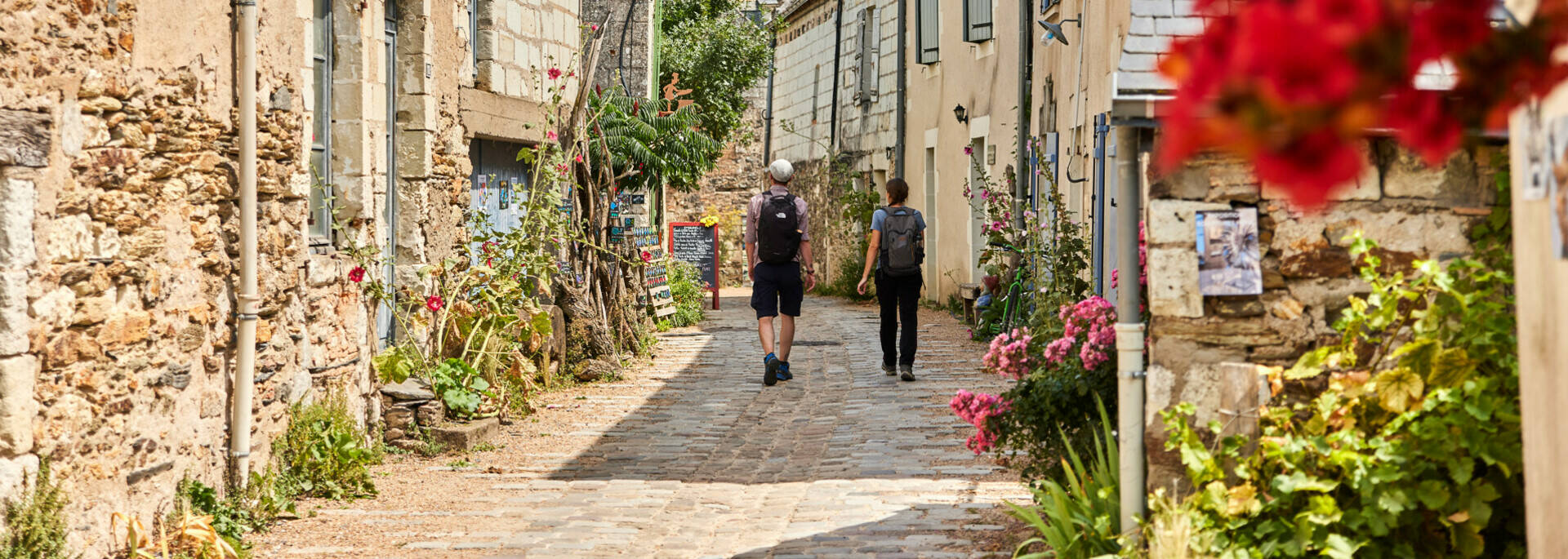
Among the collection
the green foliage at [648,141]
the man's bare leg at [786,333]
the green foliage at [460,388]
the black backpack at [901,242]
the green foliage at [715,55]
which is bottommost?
the green foliage at [460,388]

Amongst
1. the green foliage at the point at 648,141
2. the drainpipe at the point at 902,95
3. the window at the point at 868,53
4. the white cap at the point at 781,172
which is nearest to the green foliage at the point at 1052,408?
the white cap at the point at 781,172

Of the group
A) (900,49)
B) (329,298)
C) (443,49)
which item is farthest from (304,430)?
(900,49)

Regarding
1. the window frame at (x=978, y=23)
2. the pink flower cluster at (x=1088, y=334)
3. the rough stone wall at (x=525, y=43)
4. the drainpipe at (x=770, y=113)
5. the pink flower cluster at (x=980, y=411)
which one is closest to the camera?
the pink flower cluster at (x=1088, y=334)

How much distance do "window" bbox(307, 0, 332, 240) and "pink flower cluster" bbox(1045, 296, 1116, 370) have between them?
3672 millimetres

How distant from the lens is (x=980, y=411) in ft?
16.9

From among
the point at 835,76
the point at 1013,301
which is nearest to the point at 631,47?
the point at 835,76

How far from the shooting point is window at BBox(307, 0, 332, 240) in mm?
6984

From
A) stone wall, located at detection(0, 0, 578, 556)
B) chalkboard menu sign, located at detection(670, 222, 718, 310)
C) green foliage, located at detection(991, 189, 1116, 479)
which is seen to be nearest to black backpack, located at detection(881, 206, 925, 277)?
stone wall, located at detection(0, 0, 578, 556)

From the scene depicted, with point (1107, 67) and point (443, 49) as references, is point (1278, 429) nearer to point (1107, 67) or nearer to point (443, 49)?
point (1107, 67)

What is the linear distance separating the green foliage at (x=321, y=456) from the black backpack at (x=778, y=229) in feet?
12.1

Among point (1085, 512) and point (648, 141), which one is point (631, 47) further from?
point (1085, 512)

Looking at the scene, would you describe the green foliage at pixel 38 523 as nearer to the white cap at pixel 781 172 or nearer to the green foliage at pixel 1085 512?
the green foliage at pixel 1085 512

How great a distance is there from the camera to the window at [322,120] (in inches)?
275

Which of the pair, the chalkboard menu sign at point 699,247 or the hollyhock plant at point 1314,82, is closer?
the hollyhock plant at point 1314,82
